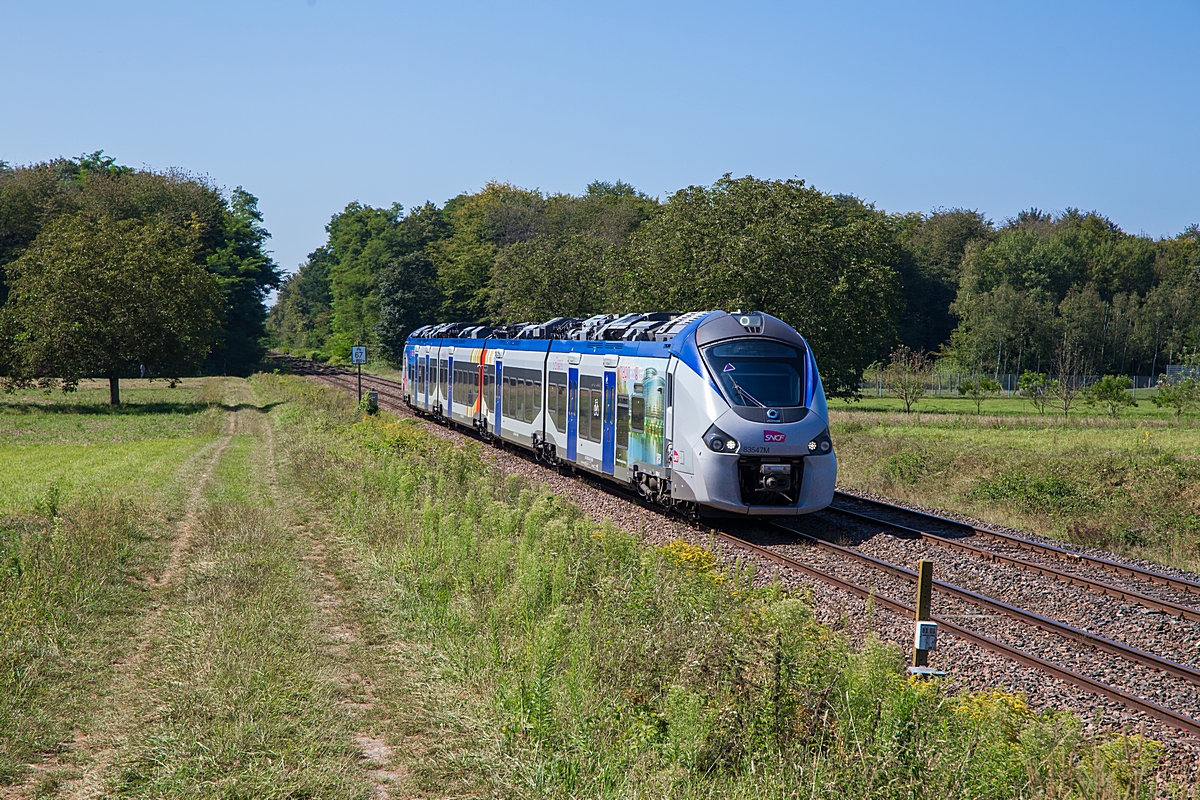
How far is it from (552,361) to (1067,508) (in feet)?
36.2

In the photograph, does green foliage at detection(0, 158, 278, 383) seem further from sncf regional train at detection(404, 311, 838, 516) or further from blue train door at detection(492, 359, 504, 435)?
sncf regional train at detection(404, 311, 838, 516)

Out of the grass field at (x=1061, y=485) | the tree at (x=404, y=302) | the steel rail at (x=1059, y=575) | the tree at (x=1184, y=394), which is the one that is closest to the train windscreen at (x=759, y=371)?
the steel rail at (x=1059, y=575)

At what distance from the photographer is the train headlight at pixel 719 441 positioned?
50.2ft

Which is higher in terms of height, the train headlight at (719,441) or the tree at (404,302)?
the tree at (404,302)

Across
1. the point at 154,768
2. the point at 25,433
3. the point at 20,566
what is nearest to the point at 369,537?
the point at 20,566

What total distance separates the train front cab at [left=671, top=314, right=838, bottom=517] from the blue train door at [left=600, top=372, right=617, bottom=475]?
287 cm

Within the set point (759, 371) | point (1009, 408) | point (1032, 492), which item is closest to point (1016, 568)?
point (759, 371)

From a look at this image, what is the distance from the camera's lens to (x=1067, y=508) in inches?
743

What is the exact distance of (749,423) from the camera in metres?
15.4

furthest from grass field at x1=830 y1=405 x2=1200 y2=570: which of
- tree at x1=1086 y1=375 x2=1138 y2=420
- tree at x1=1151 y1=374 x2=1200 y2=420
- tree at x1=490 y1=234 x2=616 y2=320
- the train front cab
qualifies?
tree at x1=490 y1=234 x2=616 y2=320

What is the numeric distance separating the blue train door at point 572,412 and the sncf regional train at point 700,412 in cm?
2

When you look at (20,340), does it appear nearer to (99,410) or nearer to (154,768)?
(99,410)

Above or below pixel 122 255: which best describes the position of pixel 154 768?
below

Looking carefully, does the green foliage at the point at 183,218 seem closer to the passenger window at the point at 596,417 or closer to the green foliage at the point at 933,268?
the green foliage at the point at 933,268
